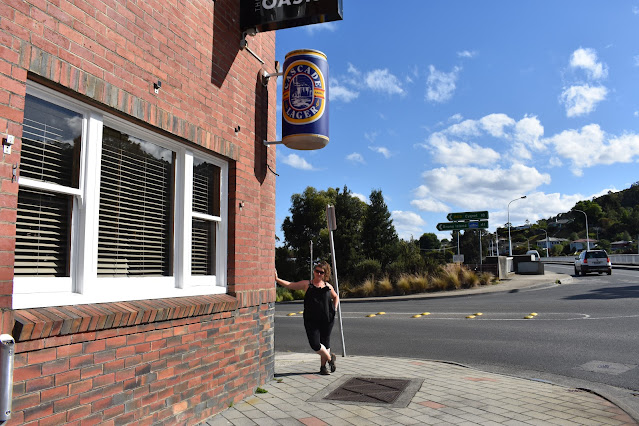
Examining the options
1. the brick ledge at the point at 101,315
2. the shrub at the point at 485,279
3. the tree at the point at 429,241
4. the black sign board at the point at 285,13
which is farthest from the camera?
the tree at the point at 429,241

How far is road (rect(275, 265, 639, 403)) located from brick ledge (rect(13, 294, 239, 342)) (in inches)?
200

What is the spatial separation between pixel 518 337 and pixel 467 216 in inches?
679

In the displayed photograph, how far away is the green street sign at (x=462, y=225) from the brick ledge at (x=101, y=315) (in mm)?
23437

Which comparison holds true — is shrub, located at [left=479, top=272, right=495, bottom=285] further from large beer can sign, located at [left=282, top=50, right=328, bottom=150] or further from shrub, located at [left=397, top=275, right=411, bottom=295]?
large beer can sign, located at [left=282, top=50, right=328, bottom=150]

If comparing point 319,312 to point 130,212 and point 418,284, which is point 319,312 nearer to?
point 130,212

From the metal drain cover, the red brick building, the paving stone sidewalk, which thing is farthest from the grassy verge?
the red brick building

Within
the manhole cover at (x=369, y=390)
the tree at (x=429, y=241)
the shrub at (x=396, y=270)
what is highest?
the tree at (x=429, y=241)

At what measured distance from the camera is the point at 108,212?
4023 millimetres

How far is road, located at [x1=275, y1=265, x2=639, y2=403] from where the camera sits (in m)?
7.53

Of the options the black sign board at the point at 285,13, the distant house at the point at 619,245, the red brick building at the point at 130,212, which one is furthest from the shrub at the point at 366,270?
the distant house at the point at 619,245

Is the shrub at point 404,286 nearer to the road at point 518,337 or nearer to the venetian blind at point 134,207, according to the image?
the road at point 518,337

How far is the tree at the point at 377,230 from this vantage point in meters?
33.5

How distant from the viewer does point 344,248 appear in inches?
1289

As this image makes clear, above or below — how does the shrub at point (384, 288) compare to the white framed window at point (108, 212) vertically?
below
